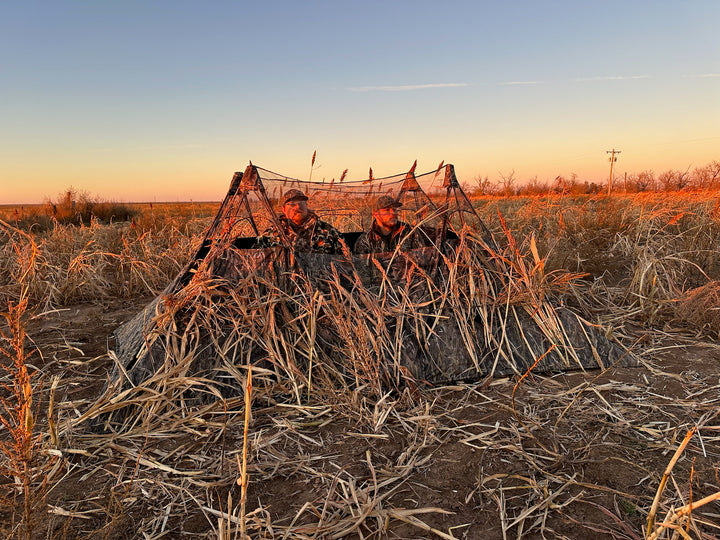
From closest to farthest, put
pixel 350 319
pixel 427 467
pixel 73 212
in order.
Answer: pixel 427 467 < pixel 350 319 < pixel 73 212

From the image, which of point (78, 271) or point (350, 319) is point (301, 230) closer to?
point (350, 319)

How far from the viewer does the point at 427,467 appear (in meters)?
2.13

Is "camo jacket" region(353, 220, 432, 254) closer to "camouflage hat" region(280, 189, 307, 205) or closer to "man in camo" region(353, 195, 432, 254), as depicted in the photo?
"man in camo" region(353, 195, 432, 254)

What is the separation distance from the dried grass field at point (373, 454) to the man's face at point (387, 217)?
130cm

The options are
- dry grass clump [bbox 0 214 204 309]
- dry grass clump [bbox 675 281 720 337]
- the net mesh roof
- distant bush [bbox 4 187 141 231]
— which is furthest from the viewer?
distant bush [bbox 4 187 141 231]

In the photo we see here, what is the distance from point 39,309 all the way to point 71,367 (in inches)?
78.9

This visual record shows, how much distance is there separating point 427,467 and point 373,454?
28 cm

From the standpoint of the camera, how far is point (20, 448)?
4.32ft

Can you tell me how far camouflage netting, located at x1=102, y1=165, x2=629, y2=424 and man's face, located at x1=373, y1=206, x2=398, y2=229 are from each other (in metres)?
0.44

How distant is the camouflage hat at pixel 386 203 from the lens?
383cm

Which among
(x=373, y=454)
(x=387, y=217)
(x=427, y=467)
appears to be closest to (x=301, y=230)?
(x=387, y=217)

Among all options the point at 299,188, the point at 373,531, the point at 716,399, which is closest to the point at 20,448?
the point at 373,531

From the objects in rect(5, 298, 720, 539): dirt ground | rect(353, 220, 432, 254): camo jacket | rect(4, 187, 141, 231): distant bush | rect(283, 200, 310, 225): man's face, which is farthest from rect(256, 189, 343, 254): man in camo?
rect(4, 187, 141, 231): distant bush

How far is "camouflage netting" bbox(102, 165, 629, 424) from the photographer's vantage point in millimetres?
2781
